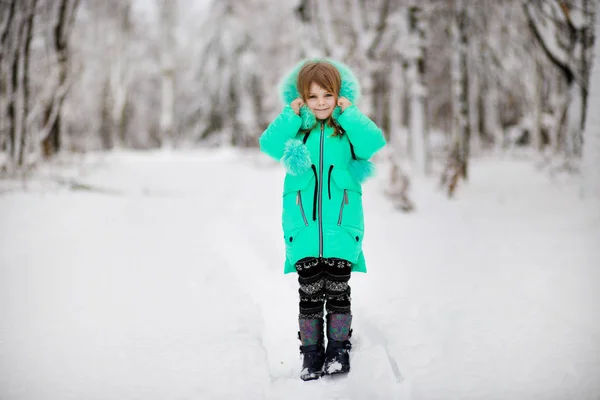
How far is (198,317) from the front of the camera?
2.95m

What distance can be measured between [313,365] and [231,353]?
507mm

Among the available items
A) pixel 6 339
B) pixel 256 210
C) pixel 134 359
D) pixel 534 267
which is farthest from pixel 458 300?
pixel 256 210

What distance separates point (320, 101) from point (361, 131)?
270mm

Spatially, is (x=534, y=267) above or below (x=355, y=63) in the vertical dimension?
below

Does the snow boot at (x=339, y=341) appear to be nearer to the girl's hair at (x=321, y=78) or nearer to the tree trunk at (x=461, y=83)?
the girl's hair at (x=321, y=78)

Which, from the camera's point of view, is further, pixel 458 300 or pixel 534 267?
pixel 534 267

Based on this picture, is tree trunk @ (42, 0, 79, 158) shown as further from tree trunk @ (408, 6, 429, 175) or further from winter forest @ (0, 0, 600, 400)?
tree trunk @ (408, 6, 429, 175)

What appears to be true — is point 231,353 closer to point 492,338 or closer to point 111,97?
point 492,338

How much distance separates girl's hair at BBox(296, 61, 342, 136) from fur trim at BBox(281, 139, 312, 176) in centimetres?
22

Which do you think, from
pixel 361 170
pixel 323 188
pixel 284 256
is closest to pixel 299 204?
pixel 323 188

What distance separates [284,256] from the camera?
14.1ft

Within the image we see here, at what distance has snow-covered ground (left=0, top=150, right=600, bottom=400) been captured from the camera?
7.09ft

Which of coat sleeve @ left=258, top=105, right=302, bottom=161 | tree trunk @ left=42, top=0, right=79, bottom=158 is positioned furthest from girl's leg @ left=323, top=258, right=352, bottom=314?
tree trunk @ left=42, top=0, right=79, bottom=158

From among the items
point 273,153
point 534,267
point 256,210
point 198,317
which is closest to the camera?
point 273,153
